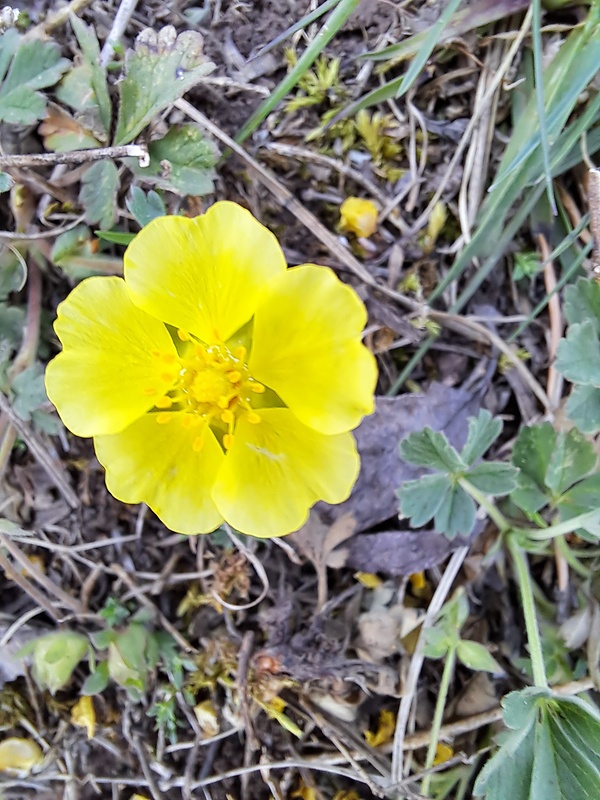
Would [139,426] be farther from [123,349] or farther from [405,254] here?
[405,254]

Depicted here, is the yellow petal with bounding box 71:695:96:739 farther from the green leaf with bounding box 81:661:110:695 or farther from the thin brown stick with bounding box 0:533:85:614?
the thin brown stick with bounding box 0:533:85:614

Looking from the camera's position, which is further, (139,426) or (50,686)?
(50,686)

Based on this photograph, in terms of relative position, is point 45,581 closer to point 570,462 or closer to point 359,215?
point 359,215

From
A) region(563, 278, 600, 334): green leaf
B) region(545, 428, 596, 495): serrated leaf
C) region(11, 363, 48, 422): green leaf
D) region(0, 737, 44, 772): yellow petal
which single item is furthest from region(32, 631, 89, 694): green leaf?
region(563, 278, 600, 334): green leaf

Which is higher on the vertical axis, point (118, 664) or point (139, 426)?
point (139, 426)

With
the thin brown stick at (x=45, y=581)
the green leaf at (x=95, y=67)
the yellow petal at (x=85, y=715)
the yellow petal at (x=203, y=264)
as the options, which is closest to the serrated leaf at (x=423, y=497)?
the yellow petal at (x=203, y=264)

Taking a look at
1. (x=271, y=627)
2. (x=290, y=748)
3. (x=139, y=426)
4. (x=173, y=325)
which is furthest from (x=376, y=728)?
(x=173, y=325)

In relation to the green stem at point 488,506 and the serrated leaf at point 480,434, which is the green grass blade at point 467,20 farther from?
the green stem at point 488,506
